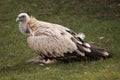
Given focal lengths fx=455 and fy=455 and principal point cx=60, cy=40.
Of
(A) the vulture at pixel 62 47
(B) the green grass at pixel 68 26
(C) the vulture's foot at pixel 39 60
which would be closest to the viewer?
(B) the green grass at pixel 68 26

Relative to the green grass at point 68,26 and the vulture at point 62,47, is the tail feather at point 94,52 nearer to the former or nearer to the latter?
the vulture at point 62,47

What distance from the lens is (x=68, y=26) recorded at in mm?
18656

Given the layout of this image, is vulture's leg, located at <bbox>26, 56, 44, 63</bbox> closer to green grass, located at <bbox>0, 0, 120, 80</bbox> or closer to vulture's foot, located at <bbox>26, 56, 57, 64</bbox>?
vulture's foot, located at <bbox>26, 56, 57, 64</bbox>

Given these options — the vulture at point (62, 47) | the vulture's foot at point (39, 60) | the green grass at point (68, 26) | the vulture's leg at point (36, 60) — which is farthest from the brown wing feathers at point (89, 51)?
the vulture's leg at point (36, 60)

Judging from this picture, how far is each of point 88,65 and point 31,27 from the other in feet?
7.32

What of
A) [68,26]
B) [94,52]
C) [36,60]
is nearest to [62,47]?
[94,52]

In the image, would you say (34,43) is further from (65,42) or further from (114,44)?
(114,44)

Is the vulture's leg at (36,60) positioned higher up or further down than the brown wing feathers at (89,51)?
further down

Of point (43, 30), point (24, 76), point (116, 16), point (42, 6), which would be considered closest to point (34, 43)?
point (43, 30)

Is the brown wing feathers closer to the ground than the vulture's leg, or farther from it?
farther from it

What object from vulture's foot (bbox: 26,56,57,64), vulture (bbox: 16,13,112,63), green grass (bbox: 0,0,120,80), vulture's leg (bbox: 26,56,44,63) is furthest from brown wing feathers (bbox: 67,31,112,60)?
vulture's leg (bbox: 26,56,44,63)

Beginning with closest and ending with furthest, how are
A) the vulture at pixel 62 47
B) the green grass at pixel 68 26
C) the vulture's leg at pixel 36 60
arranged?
1. the green grass at pixel 68 26
2. the vulture at pixel 62 47
3. the vulture's leg at pixel 36 60

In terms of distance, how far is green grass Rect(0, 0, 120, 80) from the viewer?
432 inches

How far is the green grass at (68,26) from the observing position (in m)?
11.0
